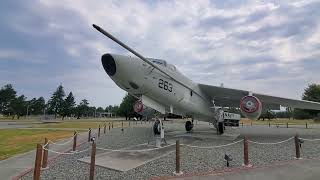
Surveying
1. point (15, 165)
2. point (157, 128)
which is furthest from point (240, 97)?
point (15, 165)

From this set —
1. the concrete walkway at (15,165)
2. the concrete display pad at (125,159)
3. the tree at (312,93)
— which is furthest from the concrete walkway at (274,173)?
the tree at (312,93)

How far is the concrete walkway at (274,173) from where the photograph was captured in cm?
777

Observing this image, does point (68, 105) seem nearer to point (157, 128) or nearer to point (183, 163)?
point (157, 128)

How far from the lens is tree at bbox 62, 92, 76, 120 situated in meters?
115

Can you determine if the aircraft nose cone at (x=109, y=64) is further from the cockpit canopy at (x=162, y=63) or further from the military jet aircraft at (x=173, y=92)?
the cockpit canopy at (x=162, y=63)

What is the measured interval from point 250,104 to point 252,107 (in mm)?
191

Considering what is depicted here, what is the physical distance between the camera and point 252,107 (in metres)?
14.6

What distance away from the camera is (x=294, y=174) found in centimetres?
821

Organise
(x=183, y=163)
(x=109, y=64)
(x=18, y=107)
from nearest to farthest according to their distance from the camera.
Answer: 1. (x=183, y=163)
2. (x=109, y=64)
3. (x=18, y=107)

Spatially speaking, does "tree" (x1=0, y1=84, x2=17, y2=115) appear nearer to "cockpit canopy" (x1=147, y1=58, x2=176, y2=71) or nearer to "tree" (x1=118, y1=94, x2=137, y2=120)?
"tree" (x1=118, y1=94, x2=137, y2=120)

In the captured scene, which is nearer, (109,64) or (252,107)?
(109,64)

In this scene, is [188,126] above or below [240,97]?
below

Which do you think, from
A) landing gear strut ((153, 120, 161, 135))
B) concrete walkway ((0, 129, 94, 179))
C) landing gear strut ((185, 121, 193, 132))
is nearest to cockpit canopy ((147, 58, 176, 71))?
landing gear strut ((153, 120, 161, 135))

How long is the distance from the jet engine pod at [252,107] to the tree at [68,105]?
10635cm
